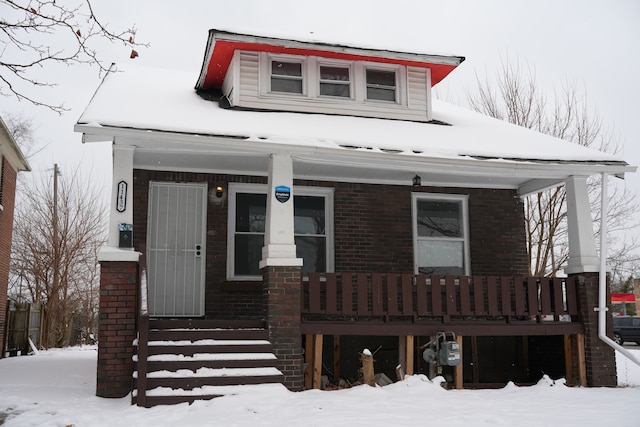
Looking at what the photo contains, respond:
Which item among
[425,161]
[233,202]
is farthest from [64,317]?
[425,161]

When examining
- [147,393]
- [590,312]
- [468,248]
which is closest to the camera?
[147,393]

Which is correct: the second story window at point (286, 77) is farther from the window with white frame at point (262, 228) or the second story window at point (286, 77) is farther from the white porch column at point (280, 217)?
the white porch column at point (280, 217)

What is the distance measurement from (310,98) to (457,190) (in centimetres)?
336

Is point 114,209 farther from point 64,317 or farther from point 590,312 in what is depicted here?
point 64,317

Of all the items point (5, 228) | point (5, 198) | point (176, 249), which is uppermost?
point (5, 198)

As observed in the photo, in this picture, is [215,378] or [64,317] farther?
[64,317]

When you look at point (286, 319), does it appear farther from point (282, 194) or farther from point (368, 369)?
point (282, 194)

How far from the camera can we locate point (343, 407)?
707 centimetres

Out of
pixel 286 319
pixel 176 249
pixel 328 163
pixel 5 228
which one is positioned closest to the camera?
pixel 286 319

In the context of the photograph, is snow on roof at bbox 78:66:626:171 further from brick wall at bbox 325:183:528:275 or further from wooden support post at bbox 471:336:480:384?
wooden support post at bbox 471:336:480:384

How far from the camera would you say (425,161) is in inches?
356

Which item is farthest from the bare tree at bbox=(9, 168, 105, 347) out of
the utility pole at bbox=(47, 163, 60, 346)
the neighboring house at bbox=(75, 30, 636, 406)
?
the neighboring house at bbox=(75, 30, 636, 406)

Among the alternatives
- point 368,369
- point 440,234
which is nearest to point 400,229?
point 440,234

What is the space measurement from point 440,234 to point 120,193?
5993 mm
